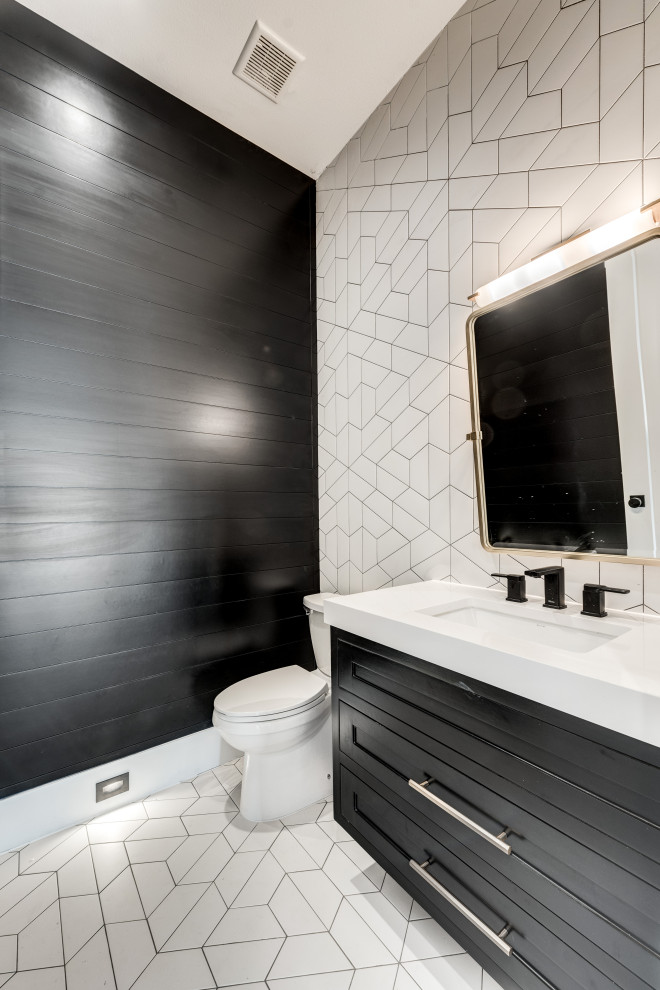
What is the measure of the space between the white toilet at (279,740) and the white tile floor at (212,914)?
0.09 metres

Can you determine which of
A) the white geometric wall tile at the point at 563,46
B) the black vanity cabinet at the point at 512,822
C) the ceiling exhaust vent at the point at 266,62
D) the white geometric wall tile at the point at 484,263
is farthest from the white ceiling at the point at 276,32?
the black vanity cabinet at the point at 512,822

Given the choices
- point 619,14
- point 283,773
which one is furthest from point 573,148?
point 283,773

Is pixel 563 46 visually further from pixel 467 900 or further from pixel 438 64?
pixel 467 900

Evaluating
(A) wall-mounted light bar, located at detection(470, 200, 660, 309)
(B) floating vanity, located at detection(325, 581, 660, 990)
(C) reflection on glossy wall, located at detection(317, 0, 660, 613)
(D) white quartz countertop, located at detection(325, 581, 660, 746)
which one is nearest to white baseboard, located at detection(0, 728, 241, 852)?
(B) floating vanity, located at detection(325, 581, 660, 990)

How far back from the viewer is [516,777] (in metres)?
0.88

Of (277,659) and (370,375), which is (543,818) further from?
(370,375)

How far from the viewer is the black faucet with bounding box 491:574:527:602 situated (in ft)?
4.37

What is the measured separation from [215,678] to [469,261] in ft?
6.52

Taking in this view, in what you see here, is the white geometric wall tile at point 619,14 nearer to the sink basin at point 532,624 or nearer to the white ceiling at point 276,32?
the white ceiling at point 276,32

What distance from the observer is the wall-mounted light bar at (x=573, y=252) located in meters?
1.10

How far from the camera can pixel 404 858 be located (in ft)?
3.80

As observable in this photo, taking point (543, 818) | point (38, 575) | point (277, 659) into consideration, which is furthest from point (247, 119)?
point (543, 818)

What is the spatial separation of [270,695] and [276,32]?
2.53 meters

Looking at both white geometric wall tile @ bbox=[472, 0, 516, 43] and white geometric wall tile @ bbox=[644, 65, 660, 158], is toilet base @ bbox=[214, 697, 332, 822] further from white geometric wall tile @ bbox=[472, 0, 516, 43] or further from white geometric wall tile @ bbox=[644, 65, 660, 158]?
white geometric wall tile @ bbox=[472, 0, 516, 43]
